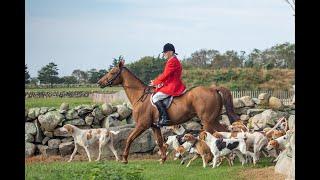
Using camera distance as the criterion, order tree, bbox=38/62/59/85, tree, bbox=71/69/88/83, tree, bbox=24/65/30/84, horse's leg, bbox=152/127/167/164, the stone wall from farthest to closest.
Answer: the stone wall
horse's leg, bbox=152/127/167/164
tree, bbox=71/69/88/83
tree, bbox=38/62/59/85
tree, bbox=24/65/30/84

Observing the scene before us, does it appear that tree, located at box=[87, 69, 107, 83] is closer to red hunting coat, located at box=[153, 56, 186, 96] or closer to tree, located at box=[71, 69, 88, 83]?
tree, located at box=[71, 69, 88, 83]

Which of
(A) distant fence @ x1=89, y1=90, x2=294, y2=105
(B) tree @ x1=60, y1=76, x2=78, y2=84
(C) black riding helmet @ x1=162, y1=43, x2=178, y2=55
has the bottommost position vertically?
(A) distant fence @ x1=89, y1=90, x2=294, y2=105

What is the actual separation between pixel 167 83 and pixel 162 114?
0.99 feet

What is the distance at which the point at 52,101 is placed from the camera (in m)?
7.12

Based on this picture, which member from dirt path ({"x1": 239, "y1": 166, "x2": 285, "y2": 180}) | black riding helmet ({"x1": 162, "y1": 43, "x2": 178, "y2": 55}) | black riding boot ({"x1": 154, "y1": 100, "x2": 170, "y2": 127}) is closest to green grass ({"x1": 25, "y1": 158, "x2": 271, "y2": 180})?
dirt path ({"x1": 239, "y1": 166, "x2": 285, "y2": 180})

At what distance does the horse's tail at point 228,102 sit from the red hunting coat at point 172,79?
1.12 feet

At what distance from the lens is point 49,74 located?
23.0 ft

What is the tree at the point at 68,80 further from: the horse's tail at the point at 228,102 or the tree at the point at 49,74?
the horse's tail at the point at 228,102

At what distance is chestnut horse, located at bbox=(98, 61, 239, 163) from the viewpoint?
714 cm

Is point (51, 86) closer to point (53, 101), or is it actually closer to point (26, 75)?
point (53, 101)

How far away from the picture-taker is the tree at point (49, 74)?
274 inches

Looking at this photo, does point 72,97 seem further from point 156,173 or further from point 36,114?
point 156,173

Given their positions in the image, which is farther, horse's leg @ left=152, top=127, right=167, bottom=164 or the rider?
horse's leg @ left=152, top=127, right=167, bottom=164

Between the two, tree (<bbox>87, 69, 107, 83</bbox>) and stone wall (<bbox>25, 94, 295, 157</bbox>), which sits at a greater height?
tree (<bbox>87, 69, 107, 83</bbox>)
